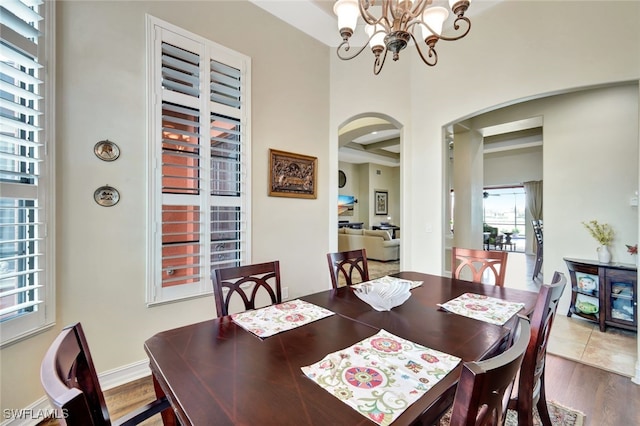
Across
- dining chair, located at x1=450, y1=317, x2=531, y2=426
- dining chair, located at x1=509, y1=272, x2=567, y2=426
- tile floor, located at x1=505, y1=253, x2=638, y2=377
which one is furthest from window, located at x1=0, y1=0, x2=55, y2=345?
tile floor, located at x1=505, y1=253, x2=638, y2=377

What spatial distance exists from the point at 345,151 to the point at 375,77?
4.91m

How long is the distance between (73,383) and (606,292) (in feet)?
14.0

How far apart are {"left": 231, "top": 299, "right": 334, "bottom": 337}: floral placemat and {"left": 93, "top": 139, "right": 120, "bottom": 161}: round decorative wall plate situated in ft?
5.04

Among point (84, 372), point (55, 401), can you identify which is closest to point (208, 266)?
point (84, 372)

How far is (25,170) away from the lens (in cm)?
167

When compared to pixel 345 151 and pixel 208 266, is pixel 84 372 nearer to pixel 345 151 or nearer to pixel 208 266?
pixel 208 266

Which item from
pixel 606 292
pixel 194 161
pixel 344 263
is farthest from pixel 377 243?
pixel 194 161

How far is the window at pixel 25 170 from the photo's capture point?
1.54 metres

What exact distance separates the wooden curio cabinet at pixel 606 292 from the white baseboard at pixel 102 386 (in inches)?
175

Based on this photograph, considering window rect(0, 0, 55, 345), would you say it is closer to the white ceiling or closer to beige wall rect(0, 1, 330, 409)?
beige wall rect(0, 1, 330, 409)

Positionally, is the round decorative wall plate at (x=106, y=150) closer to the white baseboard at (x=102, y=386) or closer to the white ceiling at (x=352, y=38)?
the white baseboard at (x=102, y=386)

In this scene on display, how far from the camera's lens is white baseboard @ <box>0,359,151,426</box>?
5.19ft

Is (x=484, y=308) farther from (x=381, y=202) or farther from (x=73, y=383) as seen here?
(x=381, y=202)

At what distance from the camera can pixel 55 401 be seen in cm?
49
